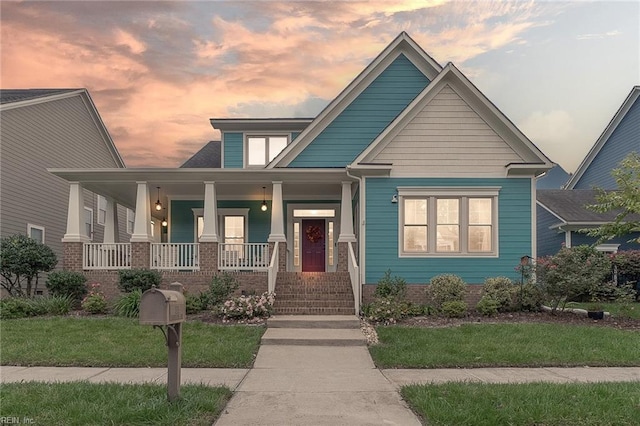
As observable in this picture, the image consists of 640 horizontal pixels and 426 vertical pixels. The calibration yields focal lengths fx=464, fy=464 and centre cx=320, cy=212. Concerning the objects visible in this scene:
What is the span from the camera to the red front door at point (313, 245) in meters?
17.0

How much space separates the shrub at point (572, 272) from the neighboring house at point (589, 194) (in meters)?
6.60

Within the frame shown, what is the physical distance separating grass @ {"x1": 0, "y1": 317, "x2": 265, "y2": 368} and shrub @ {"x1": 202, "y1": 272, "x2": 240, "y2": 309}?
1.64 metres

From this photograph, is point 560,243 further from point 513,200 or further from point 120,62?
point 120,62

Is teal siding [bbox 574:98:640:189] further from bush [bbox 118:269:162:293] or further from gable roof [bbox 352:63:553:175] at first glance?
bush [bbox 118:269:162:293]

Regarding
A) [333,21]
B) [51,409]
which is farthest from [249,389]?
[333,21]

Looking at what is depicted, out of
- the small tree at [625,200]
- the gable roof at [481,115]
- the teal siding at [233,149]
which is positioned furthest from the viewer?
the teal siding at [233,149]

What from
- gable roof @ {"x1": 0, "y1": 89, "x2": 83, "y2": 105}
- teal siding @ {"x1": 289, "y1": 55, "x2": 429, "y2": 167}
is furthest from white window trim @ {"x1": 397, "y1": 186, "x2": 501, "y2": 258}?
gable roof @ {"x1": 0, "y1": 89, "x2": 83, "y2": 105}

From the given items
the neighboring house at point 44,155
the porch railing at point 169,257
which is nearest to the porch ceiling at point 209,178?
the neighboring house at point 44,155

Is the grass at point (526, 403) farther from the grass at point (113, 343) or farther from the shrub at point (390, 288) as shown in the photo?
the shrub at point (390, 288)

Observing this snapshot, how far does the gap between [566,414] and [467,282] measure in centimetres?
855

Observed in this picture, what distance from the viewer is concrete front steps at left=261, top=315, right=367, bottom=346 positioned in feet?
29.4

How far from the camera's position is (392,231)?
13.2 m

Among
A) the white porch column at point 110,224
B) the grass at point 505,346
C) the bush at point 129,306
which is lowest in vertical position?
the grass at point 505,346

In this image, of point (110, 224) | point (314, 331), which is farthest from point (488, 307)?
point (110, 224)
